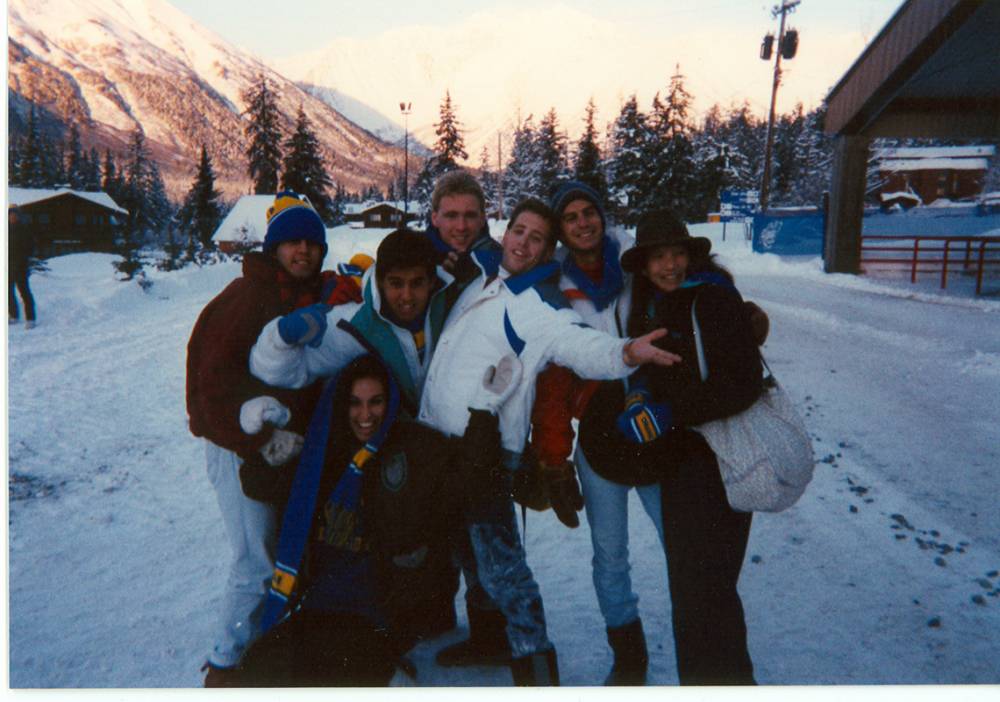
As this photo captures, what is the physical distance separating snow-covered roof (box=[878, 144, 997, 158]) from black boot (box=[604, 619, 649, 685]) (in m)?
17.5

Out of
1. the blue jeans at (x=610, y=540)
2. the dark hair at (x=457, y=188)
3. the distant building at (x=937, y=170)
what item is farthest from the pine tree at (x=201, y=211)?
the distant building at (x=937, y=170)

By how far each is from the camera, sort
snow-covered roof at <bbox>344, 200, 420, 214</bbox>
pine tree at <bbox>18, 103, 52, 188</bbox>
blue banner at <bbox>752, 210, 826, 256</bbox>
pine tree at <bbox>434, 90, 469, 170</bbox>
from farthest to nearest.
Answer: snow-covered roof at <bbox>344, 200, 420, 214</bbox>, blue banner at <bbox>752, 210, 826, 256</bbox>, pine tree at <bbox>434, 90, 469, 170</bbox>, pine tree at <bbox>18, 103, 52, 188</bbox>

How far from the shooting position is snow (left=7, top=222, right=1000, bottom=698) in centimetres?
245

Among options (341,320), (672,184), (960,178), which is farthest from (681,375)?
(960,178)

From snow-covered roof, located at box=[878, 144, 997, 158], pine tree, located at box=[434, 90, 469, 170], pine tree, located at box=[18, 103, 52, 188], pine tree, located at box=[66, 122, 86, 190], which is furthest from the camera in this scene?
snow-covered roof, located at box=[878, 144, 997, 158]

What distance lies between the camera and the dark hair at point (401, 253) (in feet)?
7.09

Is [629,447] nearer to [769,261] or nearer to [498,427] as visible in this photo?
[498,427]

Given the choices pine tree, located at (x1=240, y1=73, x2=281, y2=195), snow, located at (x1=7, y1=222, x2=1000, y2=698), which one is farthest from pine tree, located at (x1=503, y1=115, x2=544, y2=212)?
snow, located at (x1=7, y1=222, x2=1000, y2=698)

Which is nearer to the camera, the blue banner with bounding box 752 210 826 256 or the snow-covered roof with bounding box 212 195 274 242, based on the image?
the snow-covered roof with bounding box 212 195 274 242

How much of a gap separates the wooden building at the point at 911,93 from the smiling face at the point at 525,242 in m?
6.93

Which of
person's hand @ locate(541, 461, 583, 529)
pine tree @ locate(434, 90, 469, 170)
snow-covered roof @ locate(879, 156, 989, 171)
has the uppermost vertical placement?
snow-covered roof @ locate(879, 156, 989, 171)

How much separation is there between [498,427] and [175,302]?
34.7 ft

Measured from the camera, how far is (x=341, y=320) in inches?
88.0

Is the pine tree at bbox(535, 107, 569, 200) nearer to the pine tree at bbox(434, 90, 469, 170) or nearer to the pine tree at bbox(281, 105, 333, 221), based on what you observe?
→ the pine tree at bbox(281, 105, 333, 221)
